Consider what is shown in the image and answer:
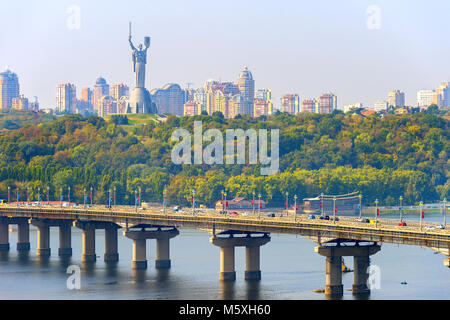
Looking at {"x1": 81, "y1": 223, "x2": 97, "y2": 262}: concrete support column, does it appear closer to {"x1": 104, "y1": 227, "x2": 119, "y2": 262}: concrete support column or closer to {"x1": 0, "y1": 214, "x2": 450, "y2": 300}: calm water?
{"x1": 0, "y1": 214, "x2": 450, "y2": 300}: calm water

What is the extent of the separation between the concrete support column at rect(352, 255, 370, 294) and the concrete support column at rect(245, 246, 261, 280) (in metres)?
13.3

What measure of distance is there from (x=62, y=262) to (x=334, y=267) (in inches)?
1614

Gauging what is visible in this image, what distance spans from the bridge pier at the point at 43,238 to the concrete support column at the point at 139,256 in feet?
63.9

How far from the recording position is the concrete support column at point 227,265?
112250mm

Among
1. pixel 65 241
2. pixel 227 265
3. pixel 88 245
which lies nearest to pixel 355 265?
pixel 227 265

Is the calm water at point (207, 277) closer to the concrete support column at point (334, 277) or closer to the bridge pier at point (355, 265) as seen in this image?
the concrete support column at point (334, 277)

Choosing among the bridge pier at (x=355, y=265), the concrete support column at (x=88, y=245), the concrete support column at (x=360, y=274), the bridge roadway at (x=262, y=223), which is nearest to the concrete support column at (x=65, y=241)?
the bridge roadway at (x=262, y=223)

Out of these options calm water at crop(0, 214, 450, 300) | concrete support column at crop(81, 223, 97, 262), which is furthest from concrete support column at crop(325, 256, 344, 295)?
concrete support column at crop(81, 223, 97, 262)

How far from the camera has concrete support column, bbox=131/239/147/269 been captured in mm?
A: 123250

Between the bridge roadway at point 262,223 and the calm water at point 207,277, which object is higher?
the bridge roadway at point 262,223

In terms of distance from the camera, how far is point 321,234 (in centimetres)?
10406

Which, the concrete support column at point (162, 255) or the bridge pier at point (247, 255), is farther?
the concrete support column at point (162, 255)
